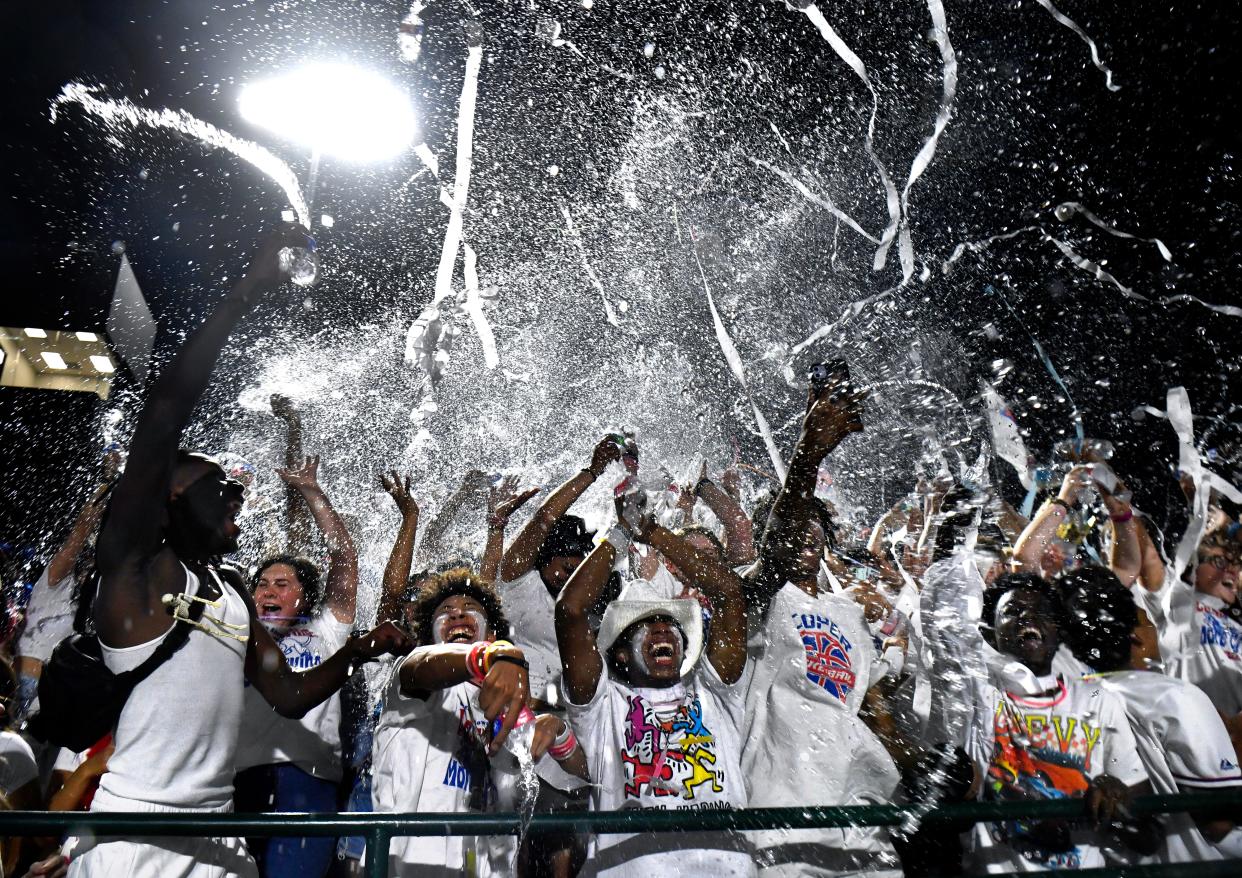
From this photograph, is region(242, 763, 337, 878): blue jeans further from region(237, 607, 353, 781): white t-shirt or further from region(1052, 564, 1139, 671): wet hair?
region(1052, 564, 1139, 671): wet hair

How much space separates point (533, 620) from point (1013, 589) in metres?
2.43

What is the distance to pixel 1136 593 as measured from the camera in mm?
4203

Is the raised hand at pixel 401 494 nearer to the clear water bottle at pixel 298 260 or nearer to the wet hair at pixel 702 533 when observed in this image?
the wet hair at pixel 702 533

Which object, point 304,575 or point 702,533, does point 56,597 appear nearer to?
point 304,575

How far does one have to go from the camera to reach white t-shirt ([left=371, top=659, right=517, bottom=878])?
272 cm

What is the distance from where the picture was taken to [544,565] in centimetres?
432

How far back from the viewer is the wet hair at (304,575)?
374cm

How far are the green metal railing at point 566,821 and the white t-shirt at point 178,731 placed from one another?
0.47 feet

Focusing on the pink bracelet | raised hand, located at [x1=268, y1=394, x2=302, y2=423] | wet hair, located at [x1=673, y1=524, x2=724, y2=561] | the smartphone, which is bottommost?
the pink bracelet

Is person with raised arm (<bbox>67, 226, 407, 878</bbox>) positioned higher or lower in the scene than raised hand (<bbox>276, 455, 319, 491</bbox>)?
lower

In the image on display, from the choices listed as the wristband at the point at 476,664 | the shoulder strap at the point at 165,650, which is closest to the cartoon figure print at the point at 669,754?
the wristband at the point at 476,664

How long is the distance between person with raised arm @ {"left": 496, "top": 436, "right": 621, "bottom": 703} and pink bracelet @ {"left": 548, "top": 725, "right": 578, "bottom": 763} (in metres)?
1.17

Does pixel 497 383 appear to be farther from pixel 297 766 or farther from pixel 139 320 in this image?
pixel 297 766

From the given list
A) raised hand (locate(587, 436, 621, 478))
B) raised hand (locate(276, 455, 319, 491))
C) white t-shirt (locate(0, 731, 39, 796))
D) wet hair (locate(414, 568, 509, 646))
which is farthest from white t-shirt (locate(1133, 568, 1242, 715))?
white t-shirt (locate(0, 731, 39, 796))
